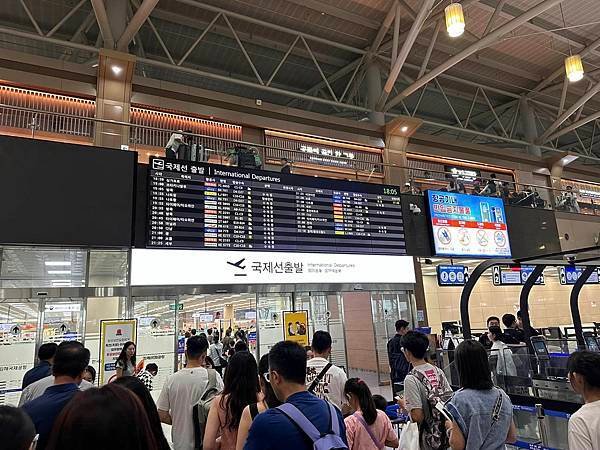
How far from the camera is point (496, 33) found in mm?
8070

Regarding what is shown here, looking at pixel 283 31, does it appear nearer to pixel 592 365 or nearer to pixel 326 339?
pixel 326 339

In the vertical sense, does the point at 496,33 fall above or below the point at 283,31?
below

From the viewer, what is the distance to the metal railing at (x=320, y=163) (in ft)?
20.5

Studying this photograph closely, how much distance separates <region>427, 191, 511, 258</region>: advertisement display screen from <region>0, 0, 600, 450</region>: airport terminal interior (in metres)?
0.05

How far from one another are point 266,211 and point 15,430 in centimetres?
533

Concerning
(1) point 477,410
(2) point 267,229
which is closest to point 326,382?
(1) point 477,410

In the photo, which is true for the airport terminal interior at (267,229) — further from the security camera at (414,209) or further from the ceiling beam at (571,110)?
the ceiling beam at (571,110)

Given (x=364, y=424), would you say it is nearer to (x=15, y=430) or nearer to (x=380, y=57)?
(x=15, y=430)

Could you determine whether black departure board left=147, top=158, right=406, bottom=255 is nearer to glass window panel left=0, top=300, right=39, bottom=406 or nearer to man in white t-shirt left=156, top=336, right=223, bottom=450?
glass window panel left=0, top=300, right=39, bottom=406

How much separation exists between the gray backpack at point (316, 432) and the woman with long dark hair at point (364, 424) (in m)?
1.14

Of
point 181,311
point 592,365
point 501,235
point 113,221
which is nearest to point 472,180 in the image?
point 501,235

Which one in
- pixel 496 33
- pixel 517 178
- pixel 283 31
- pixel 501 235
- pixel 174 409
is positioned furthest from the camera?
pixel 517 178

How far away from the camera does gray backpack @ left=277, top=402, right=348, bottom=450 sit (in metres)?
1.48

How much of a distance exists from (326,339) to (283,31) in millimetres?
8184
